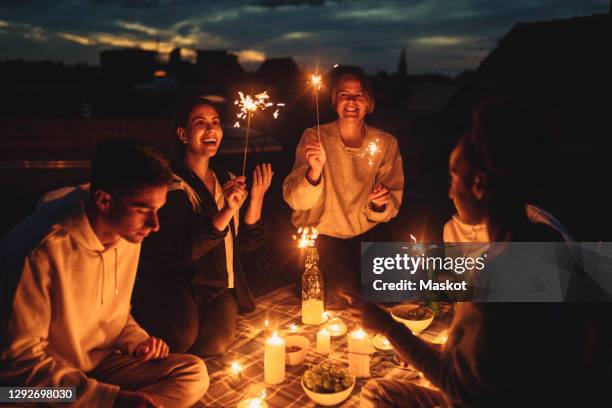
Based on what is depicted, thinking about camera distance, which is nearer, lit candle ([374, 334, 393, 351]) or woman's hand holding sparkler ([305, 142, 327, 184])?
lit candle ([374, 334, 393, 351])

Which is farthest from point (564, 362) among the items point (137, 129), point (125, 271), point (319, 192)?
point (137, 129)

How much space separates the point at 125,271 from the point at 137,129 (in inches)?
315

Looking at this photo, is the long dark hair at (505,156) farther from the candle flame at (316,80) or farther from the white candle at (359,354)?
the candle flame at (316,80)

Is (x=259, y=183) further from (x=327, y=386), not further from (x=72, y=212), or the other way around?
(x=327, y=386)

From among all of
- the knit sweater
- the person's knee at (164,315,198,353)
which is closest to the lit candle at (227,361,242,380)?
the person's knee at (164,315,198,353)

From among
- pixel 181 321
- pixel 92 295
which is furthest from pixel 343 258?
pixel 92 295

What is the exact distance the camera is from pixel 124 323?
9.64 ft

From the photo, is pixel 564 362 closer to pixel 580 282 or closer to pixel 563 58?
pixel 580 282

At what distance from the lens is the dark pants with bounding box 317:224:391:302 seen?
4.80 metres

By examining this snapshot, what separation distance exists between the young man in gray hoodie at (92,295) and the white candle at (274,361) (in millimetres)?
417

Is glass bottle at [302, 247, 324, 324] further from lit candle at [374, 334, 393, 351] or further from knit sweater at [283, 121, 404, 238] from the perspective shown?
knit sweater at [283, 121, 404, 238]

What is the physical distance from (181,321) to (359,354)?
1458 mm

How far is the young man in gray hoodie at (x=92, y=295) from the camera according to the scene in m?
2.21

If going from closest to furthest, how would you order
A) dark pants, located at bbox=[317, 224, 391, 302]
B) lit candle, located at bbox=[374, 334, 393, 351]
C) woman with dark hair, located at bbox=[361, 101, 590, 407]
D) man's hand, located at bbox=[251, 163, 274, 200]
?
woman with dark hair, located at bbox=[361, 101, 590, 407] → lit candle, located at bbox=[374, 334, 393, 351] → man's hand, located at bbox=[251, 163, 274, 200] → dark pants, located at bbox=[317, 224, 391, 302]
